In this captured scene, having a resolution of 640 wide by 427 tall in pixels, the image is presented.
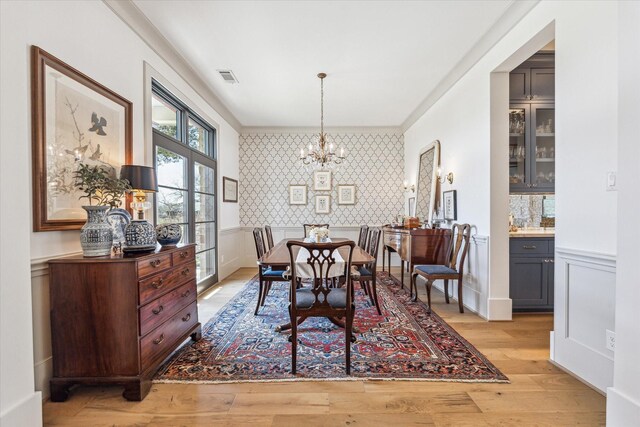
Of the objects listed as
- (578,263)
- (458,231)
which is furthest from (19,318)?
(458,231)

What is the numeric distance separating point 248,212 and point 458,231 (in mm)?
4054

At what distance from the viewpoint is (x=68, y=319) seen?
176 cm

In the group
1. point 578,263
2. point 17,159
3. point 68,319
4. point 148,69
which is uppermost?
point 148,69

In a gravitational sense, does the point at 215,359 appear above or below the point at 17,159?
below

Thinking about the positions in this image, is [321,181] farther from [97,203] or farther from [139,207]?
[97,203]

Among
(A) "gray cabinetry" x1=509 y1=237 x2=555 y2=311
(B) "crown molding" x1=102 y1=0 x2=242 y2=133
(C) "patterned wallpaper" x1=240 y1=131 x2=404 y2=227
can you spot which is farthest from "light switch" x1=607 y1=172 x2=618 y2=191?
(C) "patterned wallpaper" x1=240 y1=131 x2=404 y2=227

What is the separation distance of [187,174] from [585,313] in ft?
13.8

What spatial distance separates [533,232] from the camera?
10.5 feet

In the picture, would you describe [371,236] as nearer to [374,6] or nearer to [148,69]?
[374,6]

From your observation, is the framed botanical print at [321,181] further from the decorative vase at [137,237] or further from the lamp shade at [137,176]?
the decorative vase at [137,237]

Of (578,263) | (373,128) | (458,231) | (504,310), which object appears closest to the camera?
(578,263)

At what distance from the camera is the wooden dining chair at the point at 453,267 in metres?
3.24

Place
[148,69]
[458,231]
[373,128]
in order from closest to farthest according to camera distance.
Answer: [148,69] → [458,231] → [373,128]

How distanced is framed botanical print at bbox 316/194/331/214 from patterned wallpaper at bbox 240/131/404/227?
8cm
